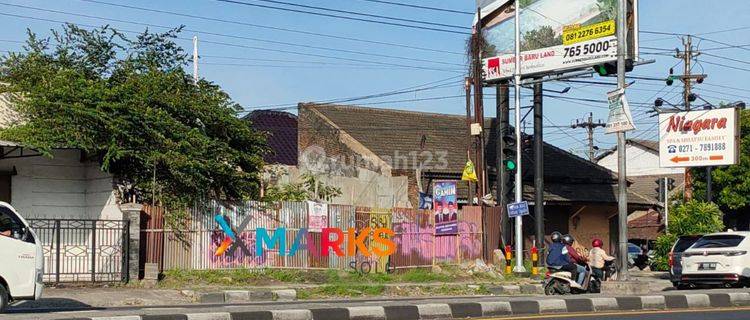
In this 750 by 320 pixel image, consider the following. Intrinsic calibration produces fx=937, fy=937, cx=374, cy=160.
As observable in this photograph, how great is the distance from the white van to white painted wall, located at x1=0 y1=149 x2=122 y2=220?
8.65 metres

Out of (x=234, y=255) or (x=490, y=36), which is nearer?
(x=234, y=255)

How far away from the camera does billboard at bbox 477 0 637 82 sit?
2970 cm

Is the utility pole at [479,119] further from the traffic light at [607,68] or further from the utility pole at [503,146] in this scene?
the traffic light at [607,68]

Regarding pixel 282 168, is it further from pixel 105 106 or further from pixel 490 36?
pixel 105 106

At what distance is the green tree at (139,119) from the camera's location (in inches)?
862

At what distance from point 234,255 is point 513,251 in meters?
10.8

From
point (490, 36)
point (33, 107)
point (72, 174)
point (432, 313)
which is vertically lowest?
point (432, 313)

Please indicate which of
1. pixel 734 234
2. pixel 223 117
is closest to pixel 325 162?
pixel 223 117

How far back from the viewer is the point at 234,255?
23.9 m

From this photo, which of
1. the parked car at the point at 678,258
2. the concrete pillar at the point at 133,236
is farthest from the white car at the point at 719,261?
the concrete pillar at the point at 133,236

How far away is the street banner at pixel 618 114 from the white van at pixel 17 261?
42.7 ft

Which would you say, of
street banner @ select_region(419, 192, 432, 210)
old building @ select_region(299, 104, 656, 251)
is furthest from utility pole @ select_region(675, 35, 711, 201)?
street banner @ select_region(419, 192, 432, 210)

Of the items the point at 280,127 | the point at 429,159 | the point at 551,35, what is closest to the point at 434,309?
the point at 551,35

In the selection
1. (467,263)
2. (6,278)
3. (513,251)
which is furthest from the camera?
(513,251)
